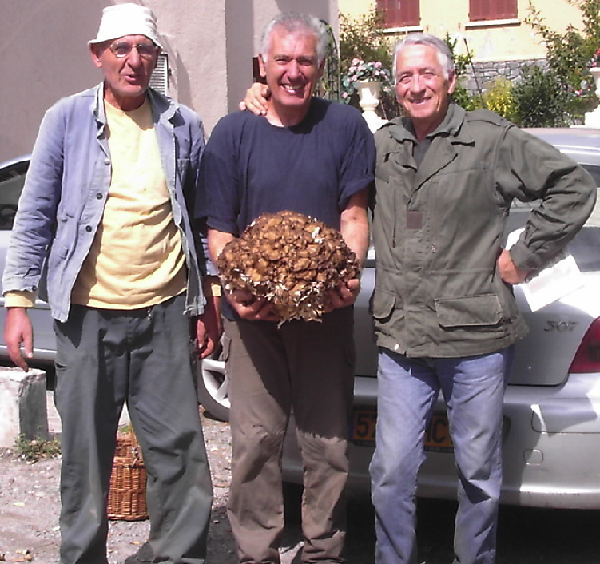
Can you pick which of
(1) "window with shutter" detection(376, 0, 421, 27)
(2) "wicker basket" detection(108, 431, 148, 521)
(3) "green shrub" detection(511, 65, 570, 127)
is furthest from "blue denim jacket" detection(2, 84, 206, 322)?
(1) "window with shutter" detection(376, 0, 421, 27)

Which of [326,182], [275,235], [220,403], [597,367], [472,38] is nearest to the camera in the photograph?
[275,235]

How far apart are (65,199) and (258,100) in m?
0.76

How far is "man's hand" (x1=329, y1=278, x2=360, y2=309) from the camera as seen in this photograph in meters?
3.38

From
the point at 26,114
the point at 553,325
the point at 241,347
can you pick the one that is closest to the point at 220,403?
the point at 241,347

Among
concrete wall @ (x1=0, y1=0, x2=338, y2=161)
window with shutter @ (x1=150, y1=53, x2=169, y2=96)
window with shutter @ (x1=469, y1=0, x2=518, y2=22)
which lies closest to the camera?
concrete wall @ (x1=0, y1=0, x2=338, y2=161)

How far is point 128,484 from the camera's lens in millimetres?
4527

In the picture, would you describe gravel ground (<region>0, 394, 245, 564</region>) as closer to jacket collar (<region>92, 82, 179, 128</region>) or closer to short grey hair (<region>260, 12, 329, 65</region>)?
jacket collar (<region>92, 82, 179, 128</region>)

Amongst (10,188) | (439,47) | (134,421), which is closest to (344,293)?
(439,47)

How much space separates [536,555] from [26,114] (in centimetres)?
808

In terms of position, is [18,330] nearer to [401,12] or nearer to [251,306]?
[251,306]

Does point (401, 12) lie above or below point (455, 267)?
above

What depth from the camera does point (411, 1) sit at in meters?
27.8

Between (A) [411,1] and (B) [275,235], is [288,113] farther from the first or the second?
(A) [411,1]

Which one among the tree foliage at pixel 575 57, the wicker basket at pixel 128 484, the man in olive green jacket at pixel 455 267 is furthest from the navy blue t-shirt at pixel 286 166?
the tree foliage at pixel 575 57
